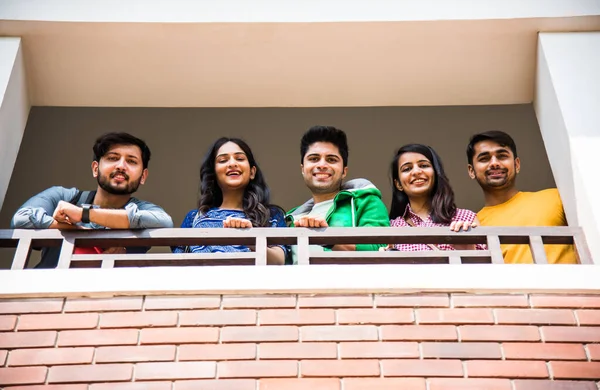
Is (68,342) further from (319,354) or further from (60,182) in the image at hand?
(60,182)

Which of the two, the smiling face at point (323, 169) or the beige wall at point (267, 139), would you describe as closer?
the smiling face at point (323, 169)

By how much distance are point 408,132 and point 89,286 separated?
359 centimetres

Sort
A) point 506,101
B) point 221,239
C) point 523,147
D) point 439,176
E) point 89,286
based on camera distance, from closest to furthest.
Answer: point 89,286, point 221,239, point 439,176, point 506,101, point 523,147

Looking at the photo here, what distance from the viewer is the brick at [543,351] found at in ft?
12.4

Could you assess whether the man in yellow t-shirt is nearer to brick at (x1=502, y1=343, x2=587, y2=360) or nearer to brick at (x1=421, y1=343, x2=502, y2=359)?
brick at (x1=502, y1=343, x2=587, y2=360)

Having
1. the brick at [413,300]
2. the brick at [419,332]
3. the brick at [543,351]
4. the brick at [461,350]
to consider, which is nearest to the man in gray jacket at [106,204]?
the brick at [413,300]

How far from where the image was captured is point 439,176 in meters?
5.11

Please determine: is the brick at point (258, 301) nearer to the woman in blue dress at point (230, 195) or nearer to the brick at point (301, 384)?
the brick at point (301, 384)

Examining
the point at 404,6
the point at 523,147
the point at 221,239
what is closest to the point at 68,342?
the point at 221,239

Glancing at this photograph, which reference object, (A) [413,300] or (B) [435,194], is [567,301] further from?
(B) [435,194]

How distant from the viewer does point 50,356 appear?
3.79m

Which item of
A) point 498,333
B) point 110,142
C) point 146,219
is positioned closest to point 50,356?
point 146,219

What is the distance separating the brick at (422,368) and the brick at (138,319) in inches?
43.1

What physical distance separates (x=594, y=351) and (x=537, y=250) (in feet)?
2.23
